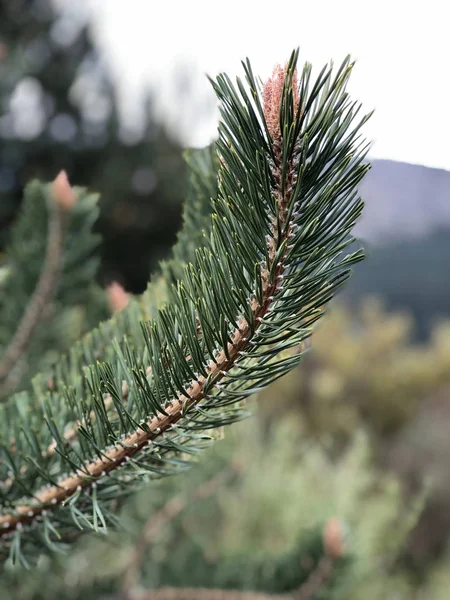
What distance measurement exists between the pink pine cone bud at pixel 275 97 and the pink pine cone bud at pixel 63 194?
0.69ft

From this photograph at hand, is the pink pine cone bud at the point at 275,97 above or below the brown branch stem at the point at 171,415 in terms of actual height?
above

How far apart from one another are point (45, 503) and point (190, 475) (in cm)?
42

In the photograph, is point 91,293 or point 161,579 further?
point 161,579

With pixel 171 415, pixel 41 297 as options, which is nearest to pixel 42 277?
pixel 41 297

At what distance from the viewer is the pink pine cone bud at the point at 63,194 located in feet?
1.10

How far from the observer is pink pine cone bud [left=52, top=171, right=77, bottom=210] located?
1.10ft

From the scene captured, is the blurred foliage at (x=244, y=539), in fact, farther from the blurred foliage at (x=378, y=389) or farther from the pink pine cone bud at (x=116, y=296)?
the blurred foliage at (x=378, y=389)

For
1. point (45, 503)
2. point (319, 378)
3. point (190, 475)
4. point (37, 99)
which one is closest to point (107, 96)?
point (37, 99)

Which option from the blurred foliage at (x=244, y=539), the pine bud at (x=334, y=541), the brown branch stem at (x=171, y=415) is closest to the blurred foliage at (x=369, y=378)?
the blurred foliage at (x=244, y=539)

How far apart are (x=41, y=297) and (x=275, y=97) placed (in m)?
0.26

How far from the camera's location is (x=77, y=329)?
40 centimetres

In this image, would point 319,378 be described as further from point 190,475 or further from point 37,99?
point 190,475

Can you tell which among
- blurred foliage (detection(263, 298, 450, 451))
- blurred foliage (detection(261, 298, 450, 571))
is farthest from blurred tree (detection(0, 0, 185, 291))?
blurred foliage (detection(263, 298, 450, 451))

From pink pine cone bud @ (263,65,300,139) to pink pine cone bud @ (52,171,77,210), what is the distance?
8.3 inches
